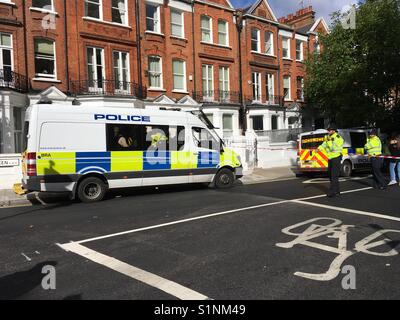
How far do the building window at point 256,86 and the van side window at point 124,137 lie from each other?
17.9m

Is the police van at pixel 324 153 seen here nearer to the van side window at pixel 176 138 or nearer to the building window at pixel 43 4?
the van side window at pixel 176 138

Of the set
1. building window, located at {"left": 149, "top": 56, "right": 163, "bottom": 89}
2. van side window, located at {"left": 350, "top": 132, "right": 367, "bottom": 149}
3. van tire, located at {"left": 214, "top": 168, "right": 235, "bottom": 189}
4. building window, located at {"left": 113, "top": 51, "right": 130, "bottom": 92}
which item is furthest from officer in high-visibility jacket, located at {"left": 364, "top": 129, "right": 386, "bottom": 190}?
building window, located at {"left": 149, "top": 56, "right": 163, "bottom": 89}

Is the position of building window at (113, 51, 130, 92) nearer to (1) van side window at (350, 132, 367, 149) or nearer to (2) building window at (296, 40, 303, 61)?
(1) van side window at (350, 132, 367, 149)

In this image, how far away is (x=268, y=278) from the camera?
4430mm

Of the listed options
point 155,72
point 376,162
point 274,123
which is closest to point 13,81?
point 155,72

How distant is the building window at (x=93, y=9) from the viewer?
2019 cm

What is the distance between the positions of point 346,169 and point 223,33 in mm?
14296

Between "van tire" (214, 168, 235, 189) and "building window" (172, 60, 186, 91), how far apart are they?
11788 millimetres

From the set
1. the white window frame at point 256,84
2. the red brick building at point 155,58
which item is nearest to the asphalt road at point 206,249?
the red brick building at point 155,58

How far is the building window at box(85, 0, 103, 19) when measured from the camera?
20.2 metres

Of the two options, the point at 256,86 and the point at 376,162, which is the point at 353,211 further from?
the point at 256,86
